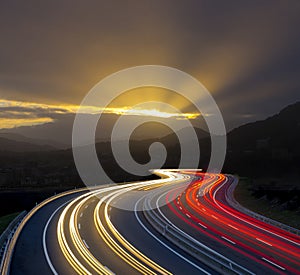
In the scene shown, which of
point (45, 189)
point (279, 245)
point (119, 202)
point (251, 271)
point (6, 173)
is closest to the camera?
point (251, 271)

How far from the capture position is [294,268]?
1988cm

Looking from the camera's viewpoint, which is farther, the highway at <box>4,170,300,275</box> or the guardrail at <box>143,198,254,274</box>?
the highway at <box>4,170,300,275</box>

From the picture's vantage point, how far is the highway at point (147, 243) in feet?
65.3

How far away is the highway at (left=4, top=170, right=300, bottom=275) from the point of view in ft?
65.3

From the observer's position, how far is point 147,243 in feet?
81.7

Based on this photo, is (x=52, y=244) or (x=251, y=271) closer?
(x=251, y=271)

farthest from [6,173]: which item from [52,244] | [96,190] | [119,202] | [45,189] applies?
[52,244]

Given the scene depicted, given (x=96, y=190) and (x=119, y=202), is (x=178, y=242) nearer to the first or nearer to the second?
(x=119, y=202)

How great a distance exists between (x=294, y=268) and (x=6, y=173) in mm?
198522

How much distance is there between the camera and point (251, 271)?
63.1 ft

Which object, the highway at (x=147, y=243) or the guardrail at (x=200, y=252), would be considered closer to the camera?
the guardrail at (x=200, y=252)

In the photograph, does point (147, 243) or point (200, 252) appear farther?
point (147, 243)

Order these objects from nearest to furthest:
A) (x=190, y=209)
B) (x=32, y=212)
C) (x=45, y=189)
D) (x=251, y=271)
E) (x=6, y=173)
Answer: (x=251, y=271) < (x=32, y=212) < (x=190, y=209) < (x=45, y=189) < (x=6, y=173)

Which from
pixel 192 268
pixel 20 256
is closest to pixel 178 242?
pixel 192 268
